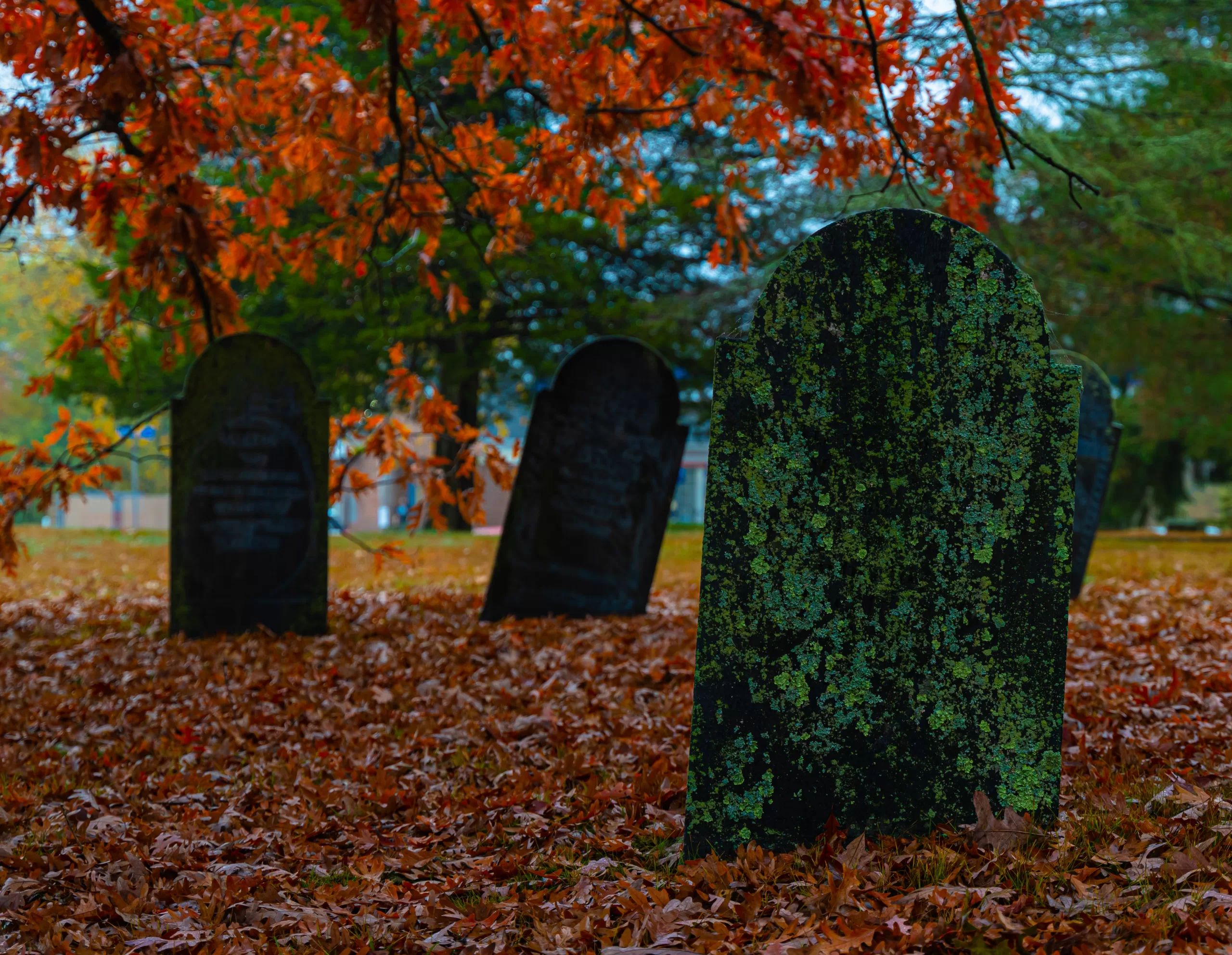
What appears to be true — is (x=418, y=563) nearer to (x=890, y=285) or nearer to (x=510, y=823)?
(x=510, y=823)

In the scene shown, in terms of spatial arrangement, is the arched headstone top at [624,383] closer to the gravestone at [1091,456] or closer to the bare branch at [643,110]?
the bare branch at [643,110]

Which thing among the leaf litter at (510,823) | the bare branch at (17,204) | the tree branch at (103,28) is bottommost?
the leaf litter at (510,823)

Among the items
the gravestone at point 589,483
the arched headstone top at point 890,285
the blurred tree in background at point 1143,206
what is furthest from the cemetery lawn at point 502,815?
the blurred tree in background at point 1143,206

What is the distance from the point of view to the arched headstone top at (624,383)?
778cm

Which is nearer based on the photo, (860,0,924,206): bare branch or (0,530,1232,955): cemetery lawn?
(0,530,1232,955): cemetery lawn

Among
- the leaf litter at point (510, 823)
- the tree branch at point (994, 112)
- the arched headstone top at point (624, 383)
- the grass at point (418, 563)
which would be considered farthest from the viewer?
the grass at point (418, 563)

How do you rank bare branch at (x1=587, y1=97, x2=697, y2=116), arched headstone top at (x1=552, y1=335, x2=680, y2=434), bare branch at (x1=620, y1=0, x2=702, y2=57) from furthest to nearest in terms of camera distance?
1. arched headstone top at (x1=552, y1=335, x2=680, y2=434)
2. bare branch at (x1=587, y1=97, x2=697, y2=116)
3. bare branch at (x1=620, y1=0, x2=702, y2=57)

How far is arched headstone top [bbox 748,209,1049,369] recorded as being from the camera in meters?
3.08

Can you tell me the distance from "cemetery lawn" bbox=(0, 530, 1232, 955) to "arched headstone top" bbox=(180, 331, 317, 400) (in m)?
1.80

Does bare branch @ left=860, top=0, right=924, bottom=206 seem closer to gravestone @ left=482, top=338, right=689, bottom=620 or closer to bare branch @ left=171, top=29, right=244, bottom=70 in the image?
gravestone @ left=482, top=338, right=689, bottom=620

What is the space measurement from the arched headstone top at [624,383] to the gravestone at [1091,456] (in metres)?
3.66

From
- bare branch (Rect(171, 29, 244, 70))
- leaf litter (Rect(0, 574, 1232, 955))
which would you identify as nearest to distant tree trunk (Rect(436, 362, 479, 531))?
bare branch (Rect(171, 29, 244, 70))

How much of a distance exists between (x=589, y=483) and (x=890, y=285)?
16.0 ft

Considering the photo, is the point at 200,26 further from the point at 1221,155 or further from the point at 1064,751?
the point at 1221,155
